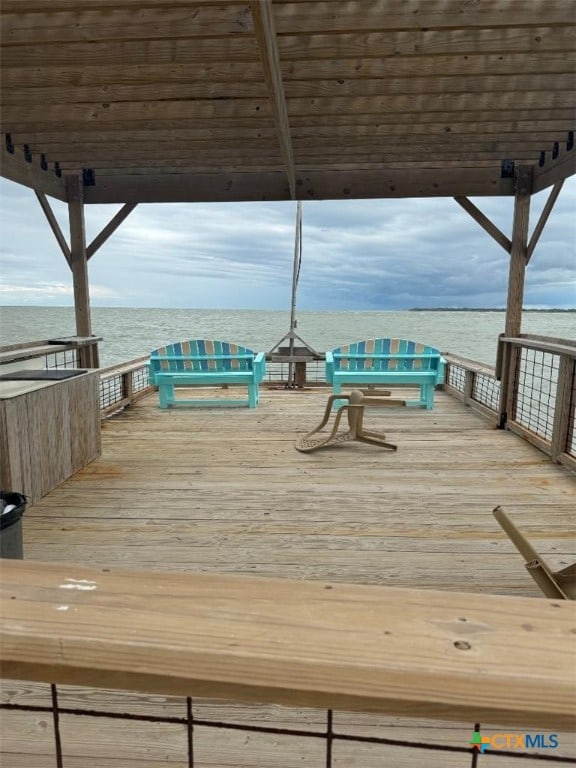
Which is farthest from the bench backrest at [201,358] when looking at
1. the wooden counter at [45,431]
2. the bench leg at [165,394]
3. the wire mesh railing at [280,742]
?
the wire mesh railing at [280,742]

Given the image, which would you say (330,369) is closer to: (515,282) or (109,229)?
(515,282)

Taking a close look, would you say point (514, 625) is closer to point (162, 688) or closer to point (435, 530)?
point (162, 688)

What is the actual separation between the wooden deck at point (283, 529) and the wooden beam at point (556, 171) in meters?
2.22

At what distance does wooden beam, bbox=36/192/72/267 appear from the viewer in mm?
4305

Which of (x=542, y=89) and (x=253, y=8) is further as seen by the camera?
(x=542, y=89)

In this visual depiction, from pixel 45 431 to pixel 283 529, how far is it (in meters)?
1.60

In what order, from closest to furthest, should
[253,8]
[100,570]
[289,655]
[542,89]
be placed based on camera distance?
[289,655] < [100,570] < [253,8] < [542,89]

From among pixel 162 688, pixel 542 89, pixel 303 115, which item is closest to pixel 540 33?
pixel 542 89

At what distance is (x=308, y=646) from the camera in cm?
40

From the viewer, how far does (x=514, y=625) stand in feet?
1.41

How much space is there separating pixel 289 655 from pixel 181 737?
1175 millimetres

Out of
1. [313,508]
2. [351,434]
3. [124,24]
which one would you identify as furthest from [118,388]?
[124,24]

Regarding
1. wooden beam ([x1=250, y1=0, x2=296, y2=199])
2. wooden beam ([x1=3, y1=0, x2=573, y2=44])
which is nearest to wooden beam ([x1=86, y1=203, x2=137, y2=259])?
wooden beam ([x1=250, y1=0, x2=296, y2=199])

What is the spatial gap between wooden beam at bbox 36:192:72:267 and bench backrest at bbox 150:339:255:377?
4.47 ft
